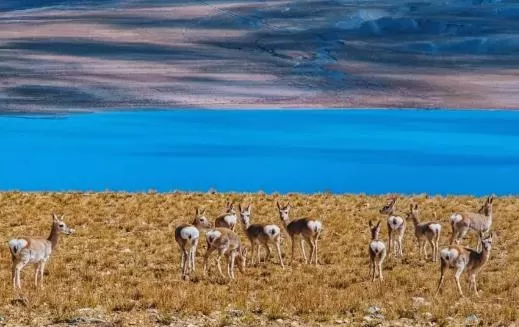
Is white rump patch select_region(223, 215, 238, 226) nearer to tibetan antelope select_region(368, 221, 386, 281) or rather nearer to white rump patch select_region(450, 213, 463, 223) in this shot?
tibetan antelope select_region(368, 221, 386, 281)

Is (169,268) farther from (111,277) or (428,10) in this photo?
(428,10)

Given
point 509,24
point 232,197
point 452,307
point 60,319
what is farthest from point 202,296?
point 509,24

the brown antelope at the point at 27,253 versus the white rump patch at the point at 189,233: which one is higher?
the white rump patch at the point at 189,233

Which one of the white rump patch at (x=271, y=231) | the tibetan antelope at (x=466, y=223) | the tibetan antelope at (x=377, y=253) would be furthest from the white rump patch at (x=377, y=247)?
the tibetan antelope at (x=466, y=223)

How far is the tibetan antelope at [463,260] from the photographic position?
1681 cm

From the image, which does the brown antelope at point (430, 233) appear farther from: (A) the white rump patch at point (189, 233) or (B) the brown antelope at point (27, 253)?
(B) the brown antelope at point (27, 253)

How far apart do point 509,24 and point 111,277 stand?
126 meters

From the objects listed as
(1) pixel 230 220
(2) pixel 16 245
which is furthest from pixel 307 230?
(2) pixel 16 245

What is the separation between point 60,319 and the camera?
14188 mm

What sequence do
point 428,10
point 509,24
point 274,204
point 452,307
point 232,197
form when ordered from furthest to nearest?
point 428,10
point 509,24
point 232,197
point 274,204
point 452,307

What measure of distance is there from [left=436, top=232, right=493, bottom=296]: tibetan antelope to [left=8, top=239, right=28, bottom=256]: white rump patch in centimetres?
704

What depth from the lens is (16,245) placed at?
16422mm

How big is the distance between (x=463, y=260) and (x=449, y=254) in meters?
0.32

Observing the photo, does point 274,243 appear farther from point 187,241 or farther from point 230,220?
point 187,241
